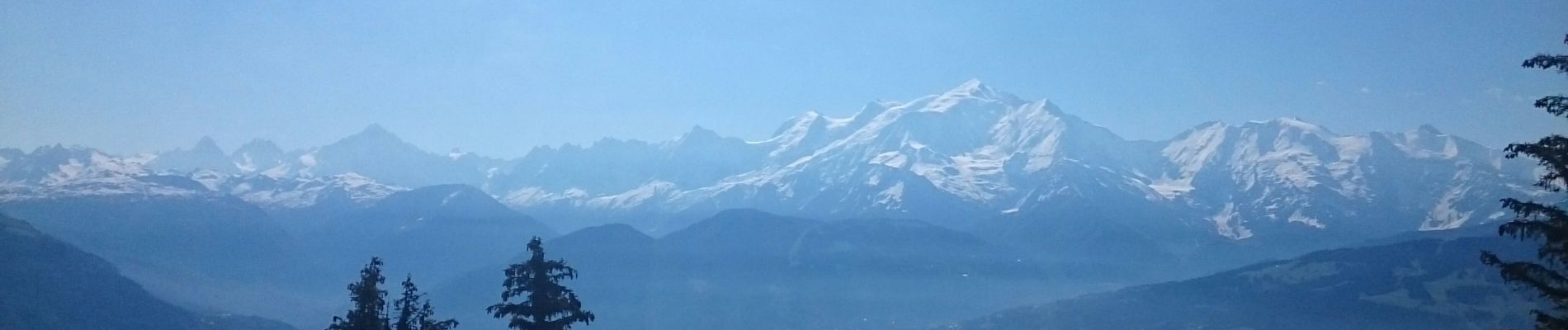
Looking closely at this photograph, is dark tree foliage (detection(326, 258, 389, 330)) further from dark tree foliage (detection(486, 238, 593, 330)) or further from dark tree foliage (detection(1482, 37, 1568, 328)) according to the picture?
dark tree foliage (detection(1482, 37, 1568, 328))

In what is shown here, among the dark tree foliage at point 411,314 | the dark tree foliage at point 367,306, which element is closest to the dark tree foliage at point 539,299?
the dark tree foliage at point 411,314

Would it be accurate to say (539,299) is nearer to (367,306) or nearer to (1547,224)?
(367,306)

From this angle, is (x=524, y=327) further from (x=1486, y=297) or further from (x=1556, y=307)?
(x=1486, y=297)

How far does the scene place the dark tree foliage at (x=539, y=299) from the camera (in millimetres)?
30906

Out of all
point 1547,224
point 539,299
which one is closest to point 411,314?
point 539,299

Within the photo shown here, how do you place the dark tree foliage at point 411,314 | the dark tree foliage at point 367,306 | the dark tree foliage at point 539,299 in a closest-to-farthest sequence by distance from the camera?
the dark tree foliage at point 539,299 → the dark tree foliage at point 367,306 → the dark tree foliage at point 411,314

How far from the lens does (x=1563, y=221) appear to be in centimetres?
2278

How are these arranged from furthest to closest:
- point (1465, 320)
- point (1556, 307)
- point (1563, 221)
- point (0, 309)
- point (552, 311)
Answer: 1. point (0, 309)
2. point (1465, 320)
3. point (552, 311)
4. point (1556, 307)
5. point (1563, 221)

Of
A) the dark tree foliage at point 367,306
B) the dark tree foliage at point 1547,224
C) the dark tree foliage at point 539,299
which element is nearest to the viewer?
the dark tree foliage at point 1547,224

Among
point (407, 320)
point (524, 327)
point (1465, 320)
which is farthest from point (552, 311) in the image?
point (1465, 320)

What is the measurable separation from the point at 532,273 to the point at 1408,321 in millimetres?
188196

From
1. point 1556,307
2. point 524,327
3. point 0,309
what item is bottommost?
point 1556,307

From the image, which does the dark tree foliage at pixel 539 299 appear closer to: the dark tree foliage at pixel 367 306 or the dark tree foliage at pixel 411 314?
the dark tree foliage at pixel 411 314

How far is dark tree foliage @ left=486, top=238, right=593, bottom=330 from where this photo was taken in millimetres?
30906
